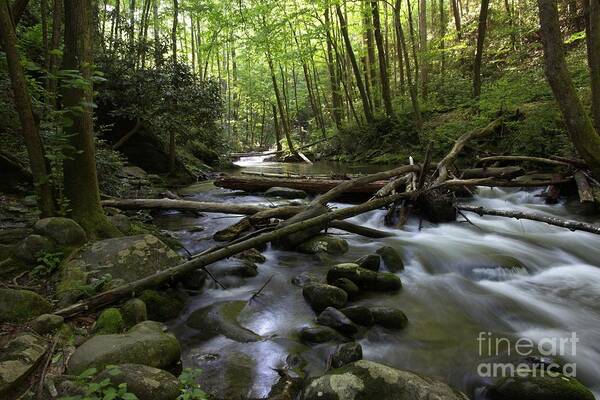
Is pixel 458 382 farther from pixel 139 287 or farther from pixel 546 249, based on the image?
pixel 546 249

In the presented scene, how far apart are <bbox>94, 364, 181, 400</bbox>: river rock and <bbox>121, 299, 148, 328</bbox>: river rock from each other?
1.05 metres

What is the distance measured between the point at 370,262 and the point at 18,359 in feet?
13.7

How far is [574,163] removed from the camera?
8.67 m

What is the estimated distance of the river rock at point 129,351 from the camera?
2.87 m

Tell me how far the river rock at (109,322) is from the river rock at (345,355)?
195cm

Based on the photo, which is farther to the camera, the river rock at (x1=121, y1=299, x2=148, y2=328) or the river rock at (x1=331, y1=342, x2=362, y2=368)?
the river rock at (x1=121, y1=299, x2=148, y2=328)

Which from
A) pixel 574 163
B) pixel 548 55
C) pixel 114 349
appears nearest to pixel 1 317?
pixel 114 349

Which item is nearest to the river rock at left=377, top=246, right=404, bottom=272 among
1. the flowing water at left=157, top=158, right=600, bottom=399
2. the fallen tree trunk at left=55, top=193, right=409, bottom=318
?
the flowing water at left=157, top=158, right=600, bottom=399

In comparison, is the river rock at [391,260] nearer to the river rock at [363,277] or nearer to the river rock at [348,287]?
the river rock at [363,277]

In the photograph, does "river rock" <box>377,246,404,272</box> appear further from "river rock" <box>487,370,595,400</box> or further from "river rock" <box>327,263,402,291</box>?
"river rock" <box>487,370,595,400</box>

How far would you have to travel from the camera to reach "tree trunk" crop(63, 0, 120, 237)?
15.8 feet

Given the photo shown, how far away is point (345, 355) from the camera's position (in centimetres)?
354
